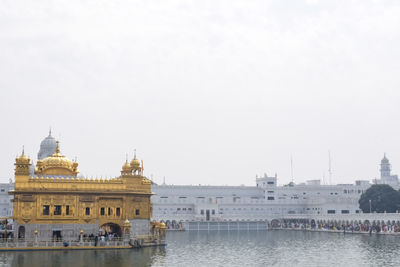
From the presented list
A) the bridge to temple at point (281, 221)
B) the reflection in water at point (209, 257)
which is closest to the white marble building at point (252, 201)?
the bridge to temple at point (281, 221)

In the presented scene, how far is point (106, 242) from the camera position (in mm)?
51906

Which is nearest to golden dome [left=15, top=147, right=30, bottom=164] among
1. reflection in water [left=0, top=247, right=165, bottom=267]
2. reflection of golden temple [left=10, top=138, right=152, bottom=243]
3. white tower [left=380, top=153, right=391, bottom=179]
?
reflection of golden temple [left=10, top=138, right=152, bottom=243]

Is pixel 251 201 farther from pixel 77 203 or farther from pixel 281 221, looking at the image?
pixel 77 203

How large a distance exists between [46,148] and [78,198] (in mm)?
60343

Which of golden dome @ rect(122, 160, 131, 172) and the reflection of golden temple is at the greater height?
golden dome @ rect(122, 160, 131, 172)

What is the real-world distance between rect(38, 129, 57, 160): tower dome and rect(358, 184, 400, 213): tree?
6537 cm

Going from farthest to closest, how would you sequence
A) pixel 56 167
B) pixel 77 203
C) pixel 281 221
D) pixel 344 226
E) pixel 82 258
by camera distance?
1. pixel 281 221
2. pixel 344 226
3. pixel 56 167
4. pixel 77 203
5. pixel 82 258

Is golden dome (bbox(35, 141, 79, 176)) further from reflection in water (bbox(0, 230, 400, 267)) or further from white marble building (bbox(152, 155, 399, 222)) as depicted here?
white marble building (bbox(152, 155, 399, 222))

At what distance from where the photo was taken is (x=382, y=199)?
10269 centimetres

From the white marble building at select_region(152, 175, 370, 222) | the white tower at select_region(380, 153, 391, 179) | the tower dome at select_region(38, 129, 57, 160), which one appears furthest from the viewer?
the white tower at select_region(380, 153, 391, 179)

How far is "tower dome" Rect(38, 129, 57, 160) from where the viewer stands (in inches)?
4300

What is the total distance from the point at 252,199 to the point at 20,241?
3559 inches

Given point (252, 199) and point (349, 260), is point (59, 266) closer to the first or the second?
point (349, 260)

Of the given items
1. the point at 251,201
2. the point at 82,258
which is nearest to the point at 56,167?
the point at 82,258
